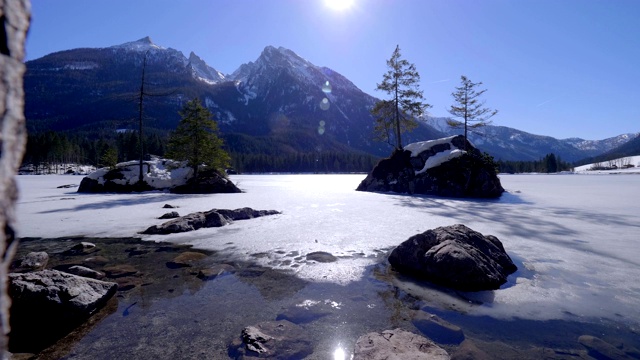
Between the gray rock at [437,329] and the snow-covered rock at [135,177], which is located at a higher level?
the snow-covered rock at [135,177]

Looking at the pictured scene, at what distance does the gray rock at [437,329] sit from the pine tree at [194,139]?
2257 cm

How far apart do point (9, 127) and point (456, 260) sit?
18.2ft

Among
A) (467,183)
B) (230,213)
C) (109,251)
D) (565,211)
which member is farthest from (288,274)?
(467,183)

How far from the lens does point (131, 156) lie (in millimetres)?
71438

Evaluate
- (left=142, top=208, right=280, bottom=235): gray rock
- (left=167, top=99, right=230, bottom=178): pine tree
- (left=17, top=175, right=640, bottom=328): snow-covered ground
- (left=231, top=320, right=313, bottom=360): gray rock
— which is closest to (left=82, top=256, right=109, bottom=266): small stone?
(left=17, top=175, right=640, bottom=328): snow-covered ground

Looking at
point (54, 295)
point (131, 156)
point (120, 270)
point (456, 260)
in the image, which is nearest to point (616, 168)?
point (456, 260)

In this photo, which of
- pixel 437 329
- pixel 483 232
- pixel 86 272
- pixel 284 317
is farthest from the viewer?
pixel 483 232

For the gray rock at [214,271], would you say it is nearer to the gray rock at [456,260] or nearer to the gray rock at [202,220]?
the gray rock at [456,260]

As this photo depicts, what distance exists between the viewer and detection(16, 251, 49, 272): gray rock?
18.5ft

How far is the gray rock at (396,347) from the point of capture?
9.85ft

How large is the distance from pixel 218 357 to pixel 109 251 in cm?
546

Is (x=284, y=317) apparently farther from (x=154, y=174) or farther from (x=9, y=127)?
(x=154, y=174)

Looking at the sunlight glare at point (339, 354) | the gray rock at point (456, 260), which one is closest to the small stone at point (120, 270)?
the sunlight glare at point (339, 354)

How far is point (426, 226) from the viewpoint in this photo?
873 centimetres
